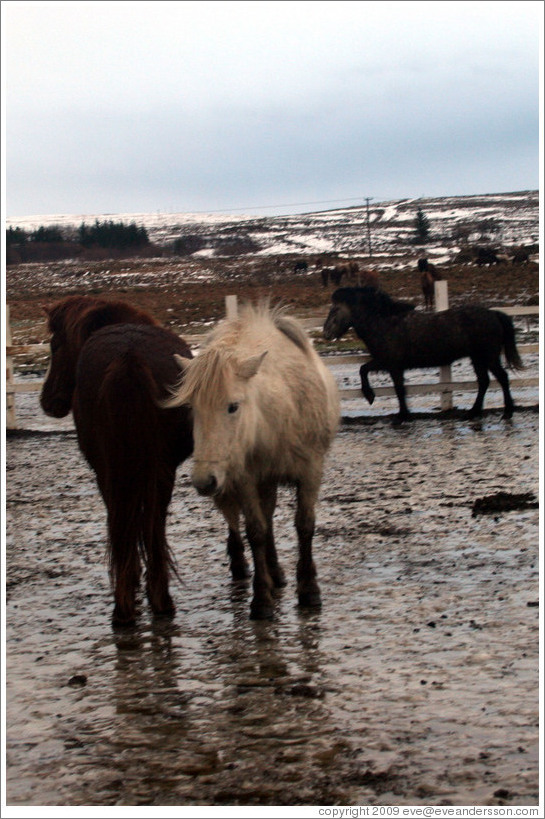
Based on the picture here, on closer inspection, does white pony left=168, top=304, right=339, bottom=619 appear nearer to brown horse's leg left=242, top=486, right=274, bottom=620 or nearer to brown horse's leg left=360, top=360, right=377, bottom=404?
brown horse's leg left=242, top=486, right=274, bottom=620

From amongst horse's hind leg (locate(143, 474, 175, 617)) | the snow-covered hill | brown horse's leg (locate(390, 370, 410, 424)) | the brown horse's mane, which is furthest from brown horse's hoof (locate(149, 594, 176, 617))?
the snow-covered hill

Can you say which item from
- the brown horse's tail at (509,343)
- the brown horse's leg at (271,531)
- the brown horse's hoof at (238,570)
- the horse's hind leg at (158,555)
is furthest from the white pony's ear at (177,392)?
the brown horse's tail at (509,343)

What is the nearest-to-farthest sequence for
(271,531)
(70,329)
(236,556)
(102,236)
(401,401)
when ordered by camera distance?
1. (271,531)
2. (236,556)
3. (70,329)
4. (401,401)
5. (102,236)

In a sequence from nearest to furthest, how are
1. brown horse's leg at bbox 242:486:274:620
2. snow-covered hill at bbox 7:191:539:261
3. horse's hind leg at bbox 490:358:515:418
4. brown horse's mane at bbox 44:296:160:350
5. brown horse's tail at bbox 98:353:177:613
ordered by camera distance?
brown horse's tail at bbox 98:353:177:613 < brown horse's leg at bbox 242:486:274:620 < brown horse's mane at bbox 44:296:160:350 < horse's hind leg at bbox 490:358:515:418 < snow-covered hill at bbox 7:191:539:261

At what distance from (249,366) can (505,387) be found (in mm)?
8399

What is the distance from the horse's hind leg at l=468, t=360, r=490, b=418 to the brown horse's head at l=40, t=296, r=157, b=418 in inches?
277

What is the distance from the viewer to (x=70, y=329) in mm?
6152

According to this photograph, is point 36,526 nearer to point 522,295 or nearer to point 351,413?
point 351,413

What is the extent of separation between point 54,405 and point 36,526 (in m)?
1.50

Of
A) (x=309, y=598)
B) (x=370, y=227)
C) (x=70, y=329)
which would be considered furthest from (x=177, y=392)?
(x=370, y=227)

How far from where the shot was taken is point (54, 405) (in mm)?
6457

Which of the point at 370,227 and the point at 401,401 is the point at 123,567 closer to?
the point at 401,401

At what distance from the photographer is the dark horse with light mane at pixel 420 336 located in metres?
12.5

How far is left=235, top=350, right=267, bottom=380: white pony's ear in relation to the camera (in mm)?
4617
